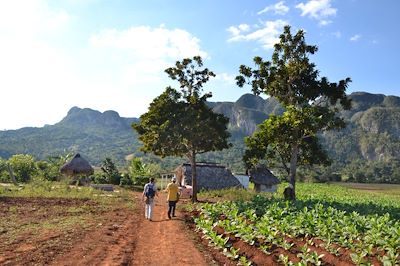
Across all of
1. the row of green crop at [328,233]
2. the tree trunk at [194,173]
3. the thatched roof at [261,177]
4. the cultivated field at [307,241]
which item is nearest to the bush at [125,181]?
the thatched roof at [261,177]

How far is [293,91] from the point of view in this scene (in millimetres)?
26531

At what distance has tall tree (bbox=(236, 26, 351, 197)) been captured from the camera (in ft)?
79.3

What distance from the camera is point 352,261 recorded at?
10.0 metres

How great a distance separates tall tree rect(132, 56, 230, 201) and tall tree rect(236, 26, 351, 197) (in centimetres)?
309

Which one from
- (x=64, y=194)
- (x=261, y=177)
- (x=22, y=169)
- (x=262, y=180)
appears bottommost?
(x=262, y=180)

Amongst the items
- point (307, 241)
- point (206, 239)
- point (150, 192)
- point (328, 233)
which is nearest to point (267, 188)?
point (150, 192)

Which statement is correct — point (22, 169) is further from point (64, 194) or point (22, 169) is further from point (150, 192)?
point (150, 192)

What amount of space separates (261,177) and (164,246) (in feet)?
132

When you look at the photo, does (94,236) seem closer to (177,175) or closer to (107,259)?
(107,259)

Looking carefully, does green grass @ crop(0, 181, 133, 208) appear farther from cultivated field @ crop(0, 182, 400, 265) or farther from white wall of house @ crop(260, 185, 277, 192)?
white wall of house @ crop(260, 185, 277, 192)

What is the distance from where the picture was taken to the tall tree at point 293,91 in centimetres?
2416

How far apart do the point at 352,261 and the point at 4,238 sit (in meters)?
9.99

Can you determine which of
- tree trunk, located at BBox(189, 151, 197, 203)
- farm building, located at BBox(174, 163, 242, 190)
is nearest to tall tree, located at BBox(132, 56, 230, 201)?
tree trunk, located at BBox(189, 151, 197, 203)

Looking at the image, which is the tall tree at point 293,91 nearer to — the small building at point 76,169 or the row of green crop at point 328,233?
the row of green crop at point 328,233
